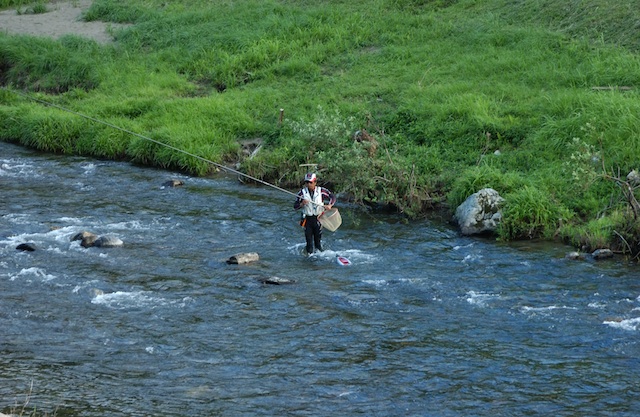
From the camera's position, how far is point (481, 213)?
15898 mm

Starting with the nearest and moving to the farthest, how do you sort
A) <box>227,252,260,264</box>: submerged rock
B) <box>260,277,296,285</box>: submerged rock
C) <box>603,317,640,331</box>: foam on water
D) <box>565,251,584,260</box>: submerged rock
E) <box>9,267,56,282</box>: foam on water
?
<box>603,317,640,331</box>: foam on water → <box>260,277,296,285</box>: submerged rock → <box>9,267,56,282</box>: foam on water → <box>227,252,260,264</box>: submerged rock → <box>565,251,584,260</box>: submerged rock

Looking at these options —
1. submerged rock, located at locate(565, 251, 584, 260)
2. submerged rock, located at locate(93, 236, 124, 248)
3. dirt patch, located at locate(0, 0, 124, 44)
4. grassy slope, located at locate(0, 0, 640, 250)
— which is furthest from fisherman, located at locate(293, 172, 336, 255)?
dirt patch, located at locate(0, 0, 124, 44)

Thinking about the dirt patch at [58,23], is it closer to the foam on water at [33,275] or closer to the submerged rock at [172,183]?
the submerged rock at [172,183]

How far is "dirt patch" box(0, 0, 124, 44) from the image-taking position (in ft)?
98.4

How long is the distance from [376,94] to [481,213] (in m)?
6.72

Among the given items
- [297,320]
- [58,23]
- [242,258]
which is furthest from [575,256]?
[58,23]

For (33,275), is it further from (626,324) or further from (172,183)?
(626,324)

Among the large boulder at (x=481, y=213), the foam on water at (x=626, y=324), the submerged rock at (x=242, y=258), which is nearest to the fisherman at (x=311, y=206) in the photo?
the submerged rock at (x=242, y=258)

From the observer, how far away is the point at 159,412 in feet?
30.7

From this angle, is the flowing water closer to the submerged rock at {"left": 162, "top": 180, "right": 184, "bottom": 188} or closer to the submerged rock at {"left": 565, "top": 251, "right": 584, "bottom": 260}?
the submerged rock at {"left": 565, "top": 251, "right": 584, "bottom": 260}

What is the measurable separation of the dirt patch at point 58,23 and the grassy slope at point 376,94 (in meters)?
1.04

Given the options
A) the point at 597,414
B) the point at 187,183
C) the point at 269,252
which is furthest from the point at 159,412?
the point at 187,183

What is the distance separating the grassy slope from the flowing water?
4.65 feet

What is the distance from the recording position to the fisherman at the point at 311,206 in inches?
579
